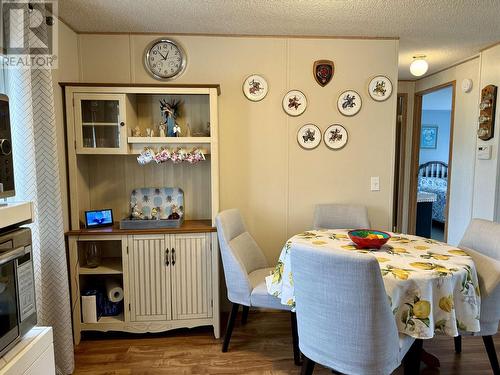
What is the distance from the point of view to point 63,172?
7.98 ft

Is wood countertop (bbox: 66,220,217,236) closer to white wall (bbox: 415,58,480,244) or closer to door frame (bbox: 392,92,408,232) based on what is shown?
white wall (bbox: 415,58,480,244)

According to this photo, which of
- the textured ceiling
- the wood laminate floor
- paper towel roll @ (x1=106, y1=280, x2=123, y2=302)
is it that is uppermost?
the textured ceiling

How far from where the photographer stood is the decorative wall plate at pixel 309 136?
115 inches

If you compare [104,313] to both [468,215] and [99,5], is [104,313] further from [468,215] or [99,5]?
[468,215]

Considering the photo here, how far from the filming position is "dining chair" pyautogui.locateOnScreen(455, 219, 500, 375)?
6.29 feet

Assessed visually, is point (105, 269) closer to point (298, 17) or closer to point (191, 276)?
point (191, 276)

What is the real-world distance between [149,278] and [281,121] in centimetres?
165

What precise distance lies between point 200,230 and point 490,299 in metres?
1.86

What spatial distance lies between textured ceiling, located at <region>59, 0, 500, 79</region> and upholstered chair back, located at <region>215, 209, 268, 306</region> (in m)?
1.43

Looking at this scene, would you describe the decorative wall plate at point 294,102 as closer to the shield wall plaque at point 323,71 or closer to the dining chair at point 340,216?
the shield wall plaque at point 323,71

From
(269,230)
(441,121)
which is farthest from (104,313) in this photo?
(441,121)

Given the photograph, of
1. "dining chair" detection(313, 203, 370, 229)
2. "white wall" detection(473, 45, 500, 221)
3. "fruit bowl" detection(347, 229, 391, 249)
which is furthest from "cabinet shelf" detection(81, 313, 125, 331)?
"white wall" detection(473, 45, 500, 221)

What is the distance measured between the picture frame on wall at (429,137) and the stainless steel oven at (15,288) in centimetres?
734

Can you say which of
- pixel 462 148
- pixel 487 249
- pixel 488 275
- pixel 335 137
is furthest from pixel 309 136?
pixel 462 148
